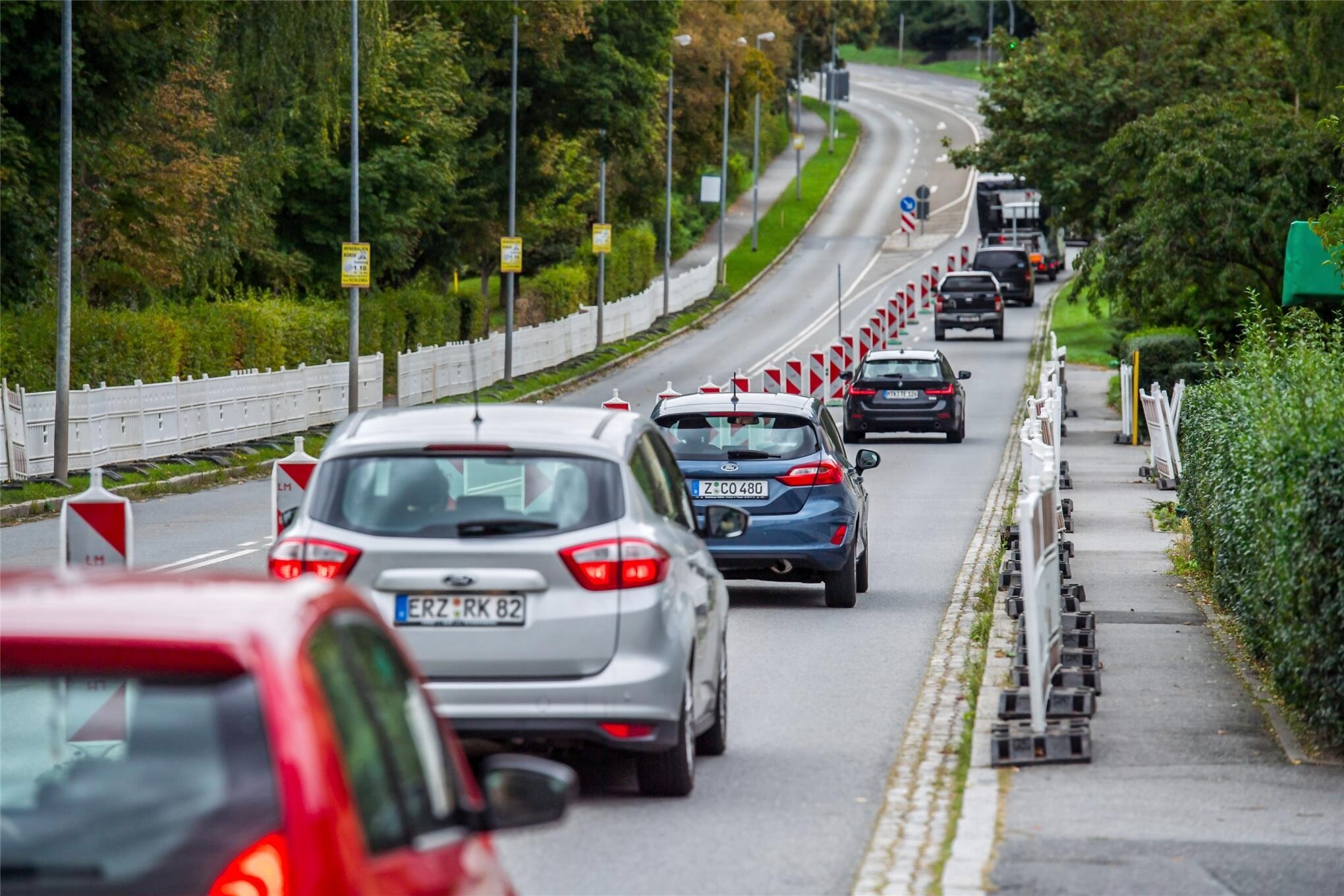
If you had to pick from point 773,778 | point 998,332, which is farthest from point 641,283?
point 773,778

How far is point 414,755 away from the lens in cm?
401

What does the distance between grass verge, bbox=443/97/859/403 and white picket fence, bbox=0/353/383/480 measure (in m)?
4.74

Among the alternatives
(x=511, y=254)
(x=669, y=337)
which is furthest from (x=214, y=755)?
(x=669, y=337)

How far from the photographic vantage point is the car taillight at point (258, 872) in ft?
11.0

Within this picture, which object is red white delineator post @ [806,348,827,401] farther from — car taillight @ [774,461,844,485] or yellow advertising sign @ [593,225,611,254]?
car taillight @ [774,461,844,485]

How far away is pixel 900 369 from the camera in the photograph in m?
35.7

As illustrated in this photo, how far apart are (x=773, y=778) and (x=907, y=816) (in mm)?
924

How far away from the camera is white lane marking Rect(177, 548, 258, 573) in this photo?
710 inches

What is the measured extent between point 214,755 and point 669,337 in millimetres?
59567

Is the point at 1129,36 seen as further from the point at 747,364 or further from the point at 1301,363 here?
the point at 1301,363

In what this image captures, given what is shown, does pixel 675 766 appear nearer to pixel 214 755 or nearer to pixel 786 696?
pixel 786 696

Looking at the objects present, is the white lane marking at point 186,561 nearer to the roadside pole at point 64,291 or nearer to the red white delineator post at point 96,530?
the red white delineator post at point 96,530

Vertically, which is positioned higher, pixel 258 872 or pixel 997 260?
pixel 997 260

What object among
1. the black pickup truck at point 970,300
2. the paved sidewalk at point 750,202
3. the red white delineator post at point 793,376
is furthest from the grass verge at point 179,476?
the paved sidewalk at point 750,202
